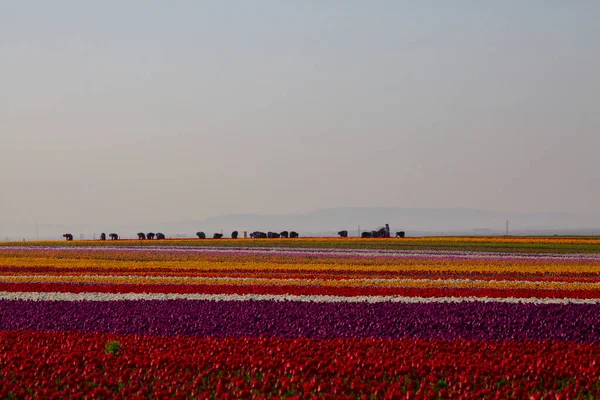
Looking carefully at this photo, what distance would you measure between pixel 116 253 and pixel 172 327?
29.6 meters

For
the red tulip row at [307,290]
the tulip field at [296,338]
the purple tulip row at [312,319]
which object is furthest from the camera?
the red tulip row at [307,290]

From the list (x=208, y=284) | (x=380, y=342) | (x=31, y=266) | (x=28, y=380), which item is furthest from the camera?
(x=31, y=266)

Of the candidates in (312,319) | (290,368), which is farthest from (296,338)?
(290,368)

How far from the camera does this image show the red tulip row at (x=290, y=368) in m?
8.38

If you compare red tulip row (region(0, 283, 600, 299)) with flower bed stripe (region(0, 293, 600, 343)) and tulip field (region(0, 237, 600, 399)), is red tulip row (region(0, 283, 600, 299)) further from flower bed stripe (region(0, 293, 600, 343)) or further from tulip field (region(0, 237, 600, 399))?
flower bed stripe (region(0, 293, 600, 343))

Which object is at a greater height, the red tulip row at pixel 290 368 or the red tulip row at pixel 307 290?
the red tulip row at pixel 307 290

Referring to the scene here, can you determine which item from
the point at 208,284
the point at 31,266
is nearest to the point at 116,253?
the point at 31,266

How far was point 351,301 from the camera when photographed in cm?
1739

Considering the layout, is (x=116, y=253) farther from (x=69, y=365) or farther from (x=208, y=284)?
(x=69, y=365)

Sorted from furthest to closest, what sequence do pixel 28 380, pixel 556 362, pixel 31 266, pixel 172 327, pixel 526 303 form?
1. pixel 31 266
2. pixel 526 303
3. pixel 172 327
4. pixel 556 362
5. pixel 28 380

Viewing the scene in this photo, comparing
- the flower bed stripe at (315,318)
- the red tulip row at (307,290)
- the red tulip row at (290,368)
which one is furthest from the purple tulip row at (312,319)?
the red tulip row at (307,290)

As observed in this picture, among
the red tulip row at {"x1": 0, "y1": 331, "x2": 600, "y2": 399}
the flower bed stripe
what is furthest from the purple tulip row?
the red tulip row at {"x1": 0, "y1": 331, "x2": 600, "y2": 399}

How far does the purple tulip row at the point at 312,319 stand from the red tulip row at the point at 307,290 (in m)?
2.77

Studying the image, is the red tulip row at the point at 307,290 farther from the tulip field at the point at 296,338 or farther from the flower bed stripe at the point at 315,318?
the flower bed stripe at the point at 315,318
